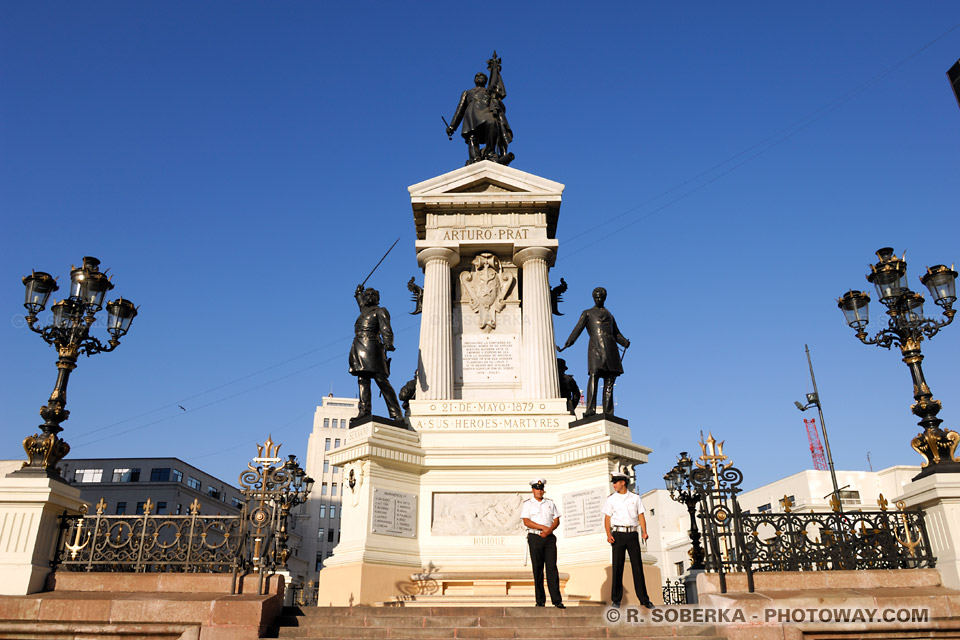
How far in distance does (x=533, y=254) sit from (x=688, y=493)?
259 inches

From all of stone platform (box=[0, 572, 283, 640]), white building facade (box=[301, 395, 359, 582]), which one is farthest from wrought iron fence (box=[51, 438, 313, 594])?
white building facade (box=[301, 395, 359, 582])

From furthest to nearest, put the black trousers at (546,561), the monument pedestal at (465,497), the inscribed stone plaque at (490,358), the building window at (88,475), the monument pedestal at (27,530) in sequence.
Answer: the building window at (88,475) → the inscribed stone plaque at (490,358) → the monument pedestal at (465,497) → the monument pedestal at (27,530) → the black trousers at (546,561)

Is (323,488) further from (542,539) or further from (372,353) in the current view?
(542,539)

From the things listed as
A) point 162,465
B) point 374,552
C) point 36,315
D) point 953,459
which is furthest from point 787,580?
point 162,465

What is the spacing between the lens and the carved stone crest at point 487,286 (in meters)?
17.5

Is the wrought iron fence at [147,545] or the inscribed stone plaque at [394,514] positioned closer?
the wrought iron fence at [147,545]

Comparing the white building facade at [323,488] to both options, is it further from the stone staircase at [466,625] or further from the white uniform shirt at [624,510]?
the white uniform shirt at [624,510]

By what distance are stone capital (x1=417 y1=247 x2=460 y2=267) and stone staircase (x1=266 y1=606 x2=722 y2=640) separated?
9.24m

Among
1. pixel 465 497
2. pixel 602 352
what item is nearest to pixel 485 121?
pixel 602 352

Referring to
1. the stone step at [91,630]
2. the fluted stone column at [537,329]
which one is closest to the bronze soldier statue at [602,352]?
the fluted stone column at [537,329]

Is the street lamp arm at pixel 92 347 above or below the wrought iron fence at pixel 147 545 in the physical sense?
above

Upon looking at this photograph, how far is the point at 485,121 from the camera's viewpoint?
1986 cm

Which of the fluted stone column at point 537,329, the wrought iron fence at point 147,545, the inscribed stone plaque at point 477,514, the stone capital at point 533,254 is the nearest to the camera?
the wrought iron fence at point 147,545

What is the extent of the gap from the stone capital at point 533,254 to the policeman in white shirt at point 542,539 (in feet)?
28.2
